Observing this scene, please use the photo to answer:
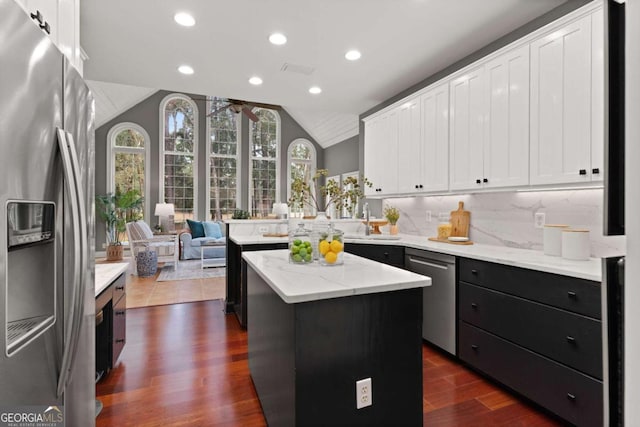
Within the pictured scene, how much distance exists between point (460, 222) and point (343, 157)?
6.09 m

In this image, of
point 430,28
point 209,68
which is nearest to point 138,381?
point 209,68

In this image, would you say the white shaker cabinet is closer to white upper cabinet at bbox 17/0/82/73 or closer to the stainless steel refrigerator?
white upper cabinet at bbox 17/0/82/73

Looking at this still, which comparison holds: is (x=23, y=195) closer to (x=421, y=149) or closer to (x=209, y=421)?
(x=209, y=421)

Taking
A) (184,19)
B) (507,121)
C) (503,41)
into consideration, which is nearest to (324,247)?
(507,121)

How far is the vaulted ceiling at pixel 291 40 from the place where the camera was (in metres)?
2.51

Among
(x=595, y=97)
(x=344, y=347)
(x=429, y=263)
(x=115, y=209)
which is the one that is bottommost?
(x=344, y=347)

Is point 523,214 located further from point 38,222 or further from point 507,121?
point 38,222

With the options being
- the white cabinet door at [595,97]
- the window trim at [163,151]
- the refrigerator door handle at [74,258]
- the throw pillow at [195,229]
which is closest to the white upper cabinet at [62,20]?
the refrigerator door handle at [74,258]

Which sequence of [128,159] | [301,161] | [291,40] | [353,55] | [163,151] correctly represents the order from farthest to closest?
[301,161]
[163,151]
[128,159]
[353,55]
[291,40]

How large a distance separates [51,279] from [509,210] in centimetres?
310

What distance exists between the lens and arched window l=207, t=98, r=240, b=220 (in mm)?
9180

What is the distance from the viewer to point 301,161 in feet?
33.8

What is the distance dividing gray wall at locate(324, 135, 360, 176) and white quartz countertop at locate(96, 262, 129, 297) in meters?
6.25

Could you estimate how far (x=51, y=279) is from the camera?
94cm
